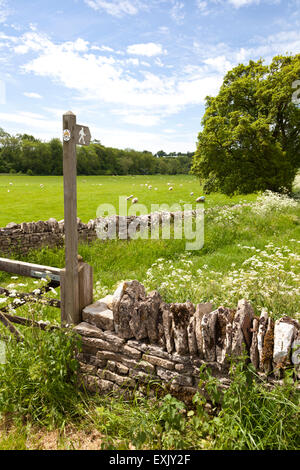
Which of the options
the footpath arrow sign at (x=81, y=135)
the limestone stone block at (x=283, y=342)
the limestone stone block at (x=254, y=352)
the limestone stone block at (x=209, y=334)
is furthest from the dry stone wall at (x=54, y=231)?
the limestone stone block at (x=283, y=342)

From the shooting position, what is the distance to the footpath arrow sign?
3.70m

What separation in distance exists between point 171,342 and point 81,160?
181 feet

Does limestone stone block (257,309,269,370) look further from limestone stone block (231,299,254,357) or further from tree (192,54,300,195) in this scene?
tree (192,54,300,195)

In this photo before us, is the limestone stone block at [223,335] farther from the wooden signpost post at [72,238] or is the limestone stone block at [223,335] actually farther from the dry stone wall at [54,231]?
the dry stone wall at [54,231]

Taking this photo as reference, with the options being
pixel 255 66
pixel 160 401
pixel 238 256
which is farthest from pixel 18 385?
pixel 255 66

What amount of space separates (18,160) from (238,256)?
1952 inches

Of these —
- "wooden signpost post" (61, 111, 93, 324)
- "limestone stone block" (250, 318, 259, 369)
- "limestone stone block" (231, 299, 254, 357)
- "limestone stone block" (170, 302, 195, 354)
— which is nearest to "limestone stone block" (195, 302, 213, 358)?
"limestone stone block" (170, 302, 195, 354)

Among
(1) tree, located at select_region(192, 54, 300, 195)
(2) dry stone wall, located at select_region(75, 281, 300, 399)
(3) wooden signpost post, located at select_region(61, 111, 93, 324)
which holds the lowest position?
(2) dry stone wall, located at select_region(75, 281, 300, 399)

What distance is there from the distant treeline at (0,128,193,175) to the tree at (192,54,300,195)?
1326 inches

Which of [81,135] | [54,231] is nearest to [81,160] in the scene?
[54,231]

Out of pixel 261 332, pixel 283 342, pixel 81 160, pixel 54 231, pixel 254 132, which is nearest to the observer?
pixel 283 342

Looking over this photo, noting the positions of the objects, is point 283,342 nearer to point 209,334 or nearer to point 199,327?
point 209,334

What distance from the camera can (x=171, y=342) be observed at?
330 cm

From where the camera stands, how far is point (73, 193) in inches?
150
